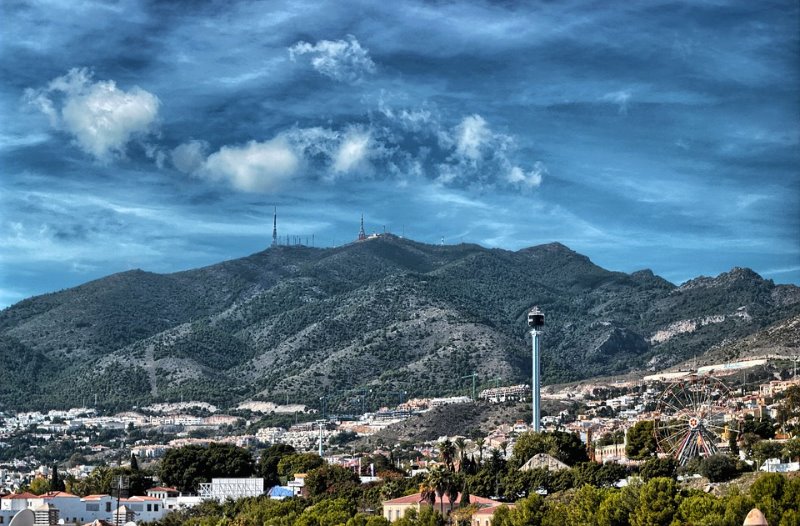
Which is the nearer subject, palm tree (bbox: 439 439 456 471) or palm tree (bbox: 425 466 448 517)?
palm tree (bbox: 425 466 448 517)

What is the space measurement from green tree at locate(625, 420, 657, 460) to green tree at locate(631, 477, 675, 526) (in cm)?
3541

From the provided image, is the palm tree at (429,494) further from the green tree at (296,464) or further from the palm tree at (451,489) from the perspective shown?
the green tree at (296,464)

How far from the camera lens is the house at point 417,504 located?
3506 inches

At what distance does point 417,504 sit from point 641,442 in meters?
27.5

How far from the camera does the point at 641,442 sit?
111 meters

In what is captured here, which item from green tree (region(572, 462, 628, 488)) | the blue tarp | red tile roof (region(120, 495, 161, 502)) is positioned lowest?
red tile roof (region(120, 495, 161, 502))

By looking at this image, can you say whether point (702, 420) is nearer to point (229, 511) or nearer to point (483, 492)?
point (483, 492)

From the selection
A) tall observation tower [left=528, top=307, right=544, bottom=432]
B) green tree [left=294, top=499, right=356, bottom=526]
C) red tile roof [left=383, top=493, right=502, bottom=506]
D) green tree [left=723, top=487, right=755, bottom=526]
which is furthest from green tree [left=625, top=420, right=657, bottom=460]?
green tree [left=723, top=487, right=755, bottom=526]

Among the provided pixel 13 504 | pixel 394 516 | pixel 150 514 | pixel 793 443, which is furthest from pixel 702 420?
pixel 13 504

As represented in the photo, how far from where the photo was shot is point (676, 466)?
302ft

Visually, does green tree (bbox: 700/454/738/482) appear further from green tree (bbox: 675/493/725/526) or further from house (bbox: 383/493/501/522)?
green tree (bbox: 675/493/725/526)

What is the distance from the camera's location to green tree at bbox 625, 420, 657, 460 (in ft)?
359

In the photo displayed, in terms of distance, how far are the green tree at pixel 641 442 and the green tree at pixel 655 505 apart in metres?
35.4

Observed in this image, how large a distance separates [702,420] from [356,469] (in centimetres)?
4342
